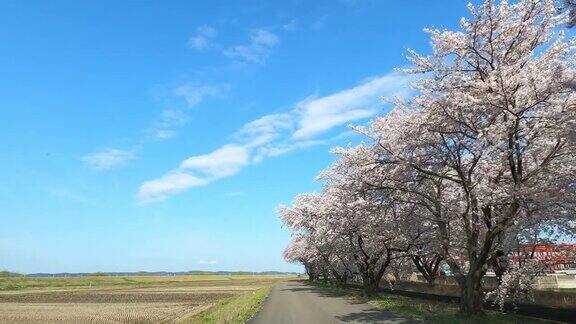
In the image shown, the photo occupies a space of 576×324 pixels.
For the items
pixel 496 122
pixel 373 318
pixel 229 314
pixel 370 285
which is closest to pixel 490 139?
pixel 496 122

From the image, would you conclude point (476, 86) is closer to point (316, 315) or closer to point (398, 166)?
point (398, 166)

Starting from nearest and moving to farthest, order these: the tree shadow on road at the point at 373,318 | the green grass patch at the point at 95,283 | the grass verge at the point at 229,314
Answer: the tree shadow on road at the point at 373,318 < the grass verge at the point at 229,314 < the green grass patch at the point at 95,283

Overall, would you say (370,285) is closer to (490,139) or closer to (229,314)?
(229,314)

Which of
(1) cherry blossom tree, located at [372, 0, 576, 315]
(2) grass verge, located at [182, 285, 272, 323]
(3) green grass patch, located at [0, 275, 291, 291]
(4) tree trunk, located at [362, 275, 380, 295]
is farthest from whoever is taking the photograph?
(3) green grass patch, located at [0, 275, 291, 291]

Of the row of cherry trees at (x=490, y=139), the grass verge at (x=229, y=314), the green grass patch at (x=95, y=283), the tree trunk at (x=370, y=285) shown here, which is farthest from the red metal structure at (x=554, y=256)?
the green grass patch at (x=95, y=283)

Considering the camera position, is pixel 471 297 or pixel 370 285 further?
pixel 370 285

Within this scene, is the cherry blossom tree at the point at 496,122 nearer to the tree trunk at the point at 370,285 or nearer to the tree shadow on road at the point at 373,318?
the tree shadow on road at the point at 373,318

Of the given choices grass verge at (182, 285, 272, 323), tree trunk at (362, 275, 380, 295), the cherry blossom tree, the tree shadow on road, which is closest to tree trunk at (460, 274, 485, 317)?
the cherry blossom tree

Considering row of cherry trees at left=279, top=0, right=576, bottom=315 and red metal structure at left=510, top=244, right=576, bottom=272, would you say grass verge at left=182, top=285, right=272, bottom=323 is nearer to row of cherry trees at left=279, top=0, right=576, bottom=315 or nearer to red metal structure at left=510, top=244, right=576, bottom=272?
row of cherry trees at left=279, top=0, right=576, bottom=315

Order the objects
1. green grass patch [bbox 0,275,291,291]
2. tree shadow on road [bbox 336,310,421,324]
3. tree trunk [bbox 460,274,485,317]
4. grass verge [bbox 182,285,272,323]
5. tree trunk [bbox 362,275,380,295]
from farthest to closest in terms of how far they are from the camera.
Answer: green grass patch [bbox 0,275,291,291] → tree trunk [bbox 362,275,380,295] → grass verge [bbox 182,285,272,323] → tree trunk [bbox 460,274,485,317] → tree shadow on road [bbox 336,310,421,324]

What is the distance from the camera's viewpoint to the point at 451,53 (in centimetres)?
2038

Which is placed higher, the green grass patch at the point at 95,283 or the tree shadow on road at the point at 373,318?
the green grass patch at the point at 95,283

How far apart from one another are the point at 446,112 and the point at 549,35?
4.97m

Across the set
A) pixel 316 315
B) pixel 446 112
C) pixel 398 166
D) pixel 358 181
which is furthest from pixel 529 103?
pixel 316 315
